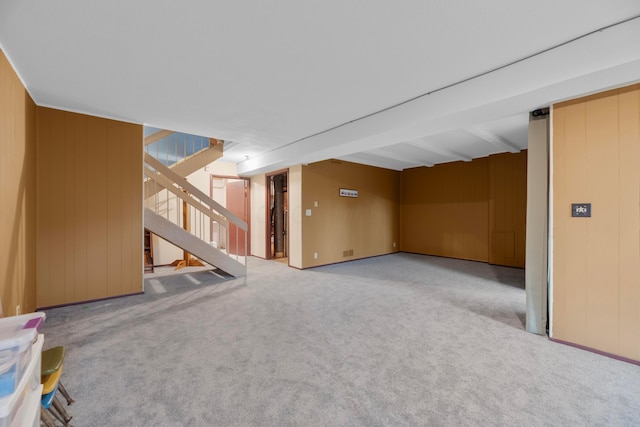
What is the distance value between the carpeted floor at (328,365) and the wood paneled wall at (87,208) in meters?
0.34

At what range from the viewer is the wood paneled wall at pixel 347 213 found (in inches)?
241

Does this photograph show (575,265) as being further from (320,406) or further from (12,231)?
(12,231)

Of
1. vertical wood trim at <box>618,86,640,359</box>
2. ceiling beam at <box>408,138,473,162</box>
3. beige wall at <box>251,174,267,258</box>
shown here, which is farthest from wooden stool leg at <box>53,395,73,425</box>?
beige wall at <box>251,174,267,258</box>

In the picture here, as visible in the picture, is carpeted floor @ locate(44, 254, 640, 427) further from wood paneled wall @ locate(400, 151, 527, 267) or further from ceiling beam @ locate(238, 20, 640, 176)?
wood paneled wall @ locate(400, 151, 527, 267)

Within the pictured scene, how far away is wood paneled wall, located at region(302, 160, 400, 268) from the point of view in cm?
612

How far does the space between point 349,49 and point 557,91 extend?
75.5 inches

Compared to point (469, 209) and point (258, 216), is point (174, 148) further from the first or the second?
point (469, 209)

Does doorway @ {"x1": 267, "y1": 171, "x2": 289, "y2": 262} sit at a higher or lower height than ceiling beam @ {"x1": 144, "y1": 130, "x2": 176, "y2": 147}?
lower

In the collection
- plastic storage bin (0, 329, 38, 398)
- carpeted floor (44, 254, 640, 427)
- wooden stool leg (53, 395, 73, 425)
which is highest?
plastic storage bin (0, 329, 38, 398)

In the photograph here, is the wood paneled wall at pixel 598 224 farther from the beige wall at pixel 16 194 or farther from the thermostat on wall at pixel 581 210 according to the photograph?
the beige wall at pixel 16 194

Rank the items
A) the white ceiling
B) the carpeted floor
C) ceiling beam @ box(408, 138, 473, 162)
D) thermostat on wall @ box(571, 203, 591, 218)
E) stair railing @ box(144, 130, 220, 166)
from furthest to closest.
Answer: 1. stair railing @ box(144, 130, 220, 166)
2. ceiling beam @ box(408, 138, 473, 162)
3. thermostat on wall @ box(571, 203, 591, 218)
4. the white ceiling
5. the carpeted floor

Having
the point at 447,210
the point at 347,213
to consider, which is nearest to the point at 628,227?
the point at 347,213

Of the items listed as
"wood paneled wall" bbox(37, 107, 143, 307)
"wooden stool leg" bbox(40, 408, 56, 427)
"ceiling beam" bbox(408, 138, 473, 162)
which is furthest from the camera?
"ceiling beam" bbox(408, 138, 473, 162)

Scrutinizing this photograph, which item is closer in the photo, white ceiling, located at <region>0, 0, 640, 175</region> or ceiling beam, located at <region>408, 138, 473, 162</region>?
white ceiling, located at <region>0, 0, 640, 175</region>
